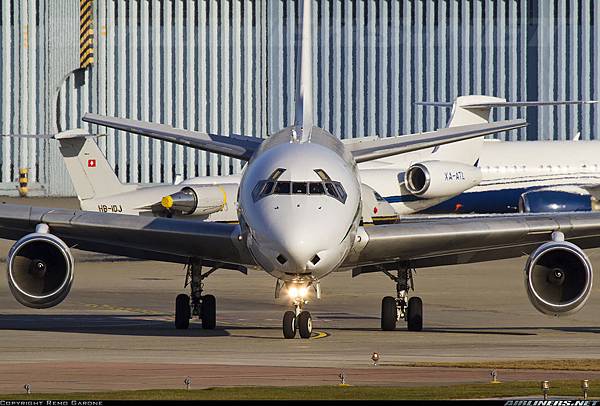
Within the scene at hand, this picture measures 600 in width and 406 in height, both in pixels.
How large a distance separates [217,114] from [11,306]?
49227mm

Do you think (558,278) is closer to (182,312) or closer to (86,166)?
(182,312)

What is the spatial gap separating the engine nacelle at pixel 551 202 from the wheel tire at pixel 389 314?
1111 inches

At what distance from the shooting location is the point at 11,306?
1195 inches

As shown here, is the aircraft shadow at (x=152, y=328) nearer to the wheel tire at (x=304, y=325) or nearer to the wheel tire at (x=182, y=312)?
the wheel tire at (x=182, y=312)

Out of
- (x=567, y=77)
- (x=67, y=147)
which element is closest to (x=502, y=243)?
(x=67, y=147)

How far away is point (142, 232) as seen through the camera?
23234 millimetres

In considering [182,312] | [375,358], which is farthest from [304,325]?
[375,358]

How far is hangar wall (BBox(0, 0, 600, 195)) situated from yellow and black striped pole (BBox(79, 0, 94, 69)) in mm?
306

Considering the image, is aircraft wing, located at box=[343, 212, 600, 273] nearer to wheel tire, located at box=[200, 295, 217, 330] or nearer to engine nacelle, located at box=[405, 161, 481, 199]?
wheel tire, located at box=[200, 295, 217, 330]

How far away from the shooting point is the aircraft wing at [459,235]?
2297 centimetres

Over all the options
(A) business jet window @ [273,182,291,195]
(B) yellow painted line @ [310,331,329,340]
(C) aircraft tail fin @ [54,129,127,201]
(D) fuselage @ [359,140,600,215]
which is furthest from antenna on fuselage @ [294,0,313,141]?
(D) fuselage @ [359,140,600,215]

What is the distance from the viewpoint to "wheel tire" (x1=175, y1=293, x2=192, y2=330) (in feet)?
81.5

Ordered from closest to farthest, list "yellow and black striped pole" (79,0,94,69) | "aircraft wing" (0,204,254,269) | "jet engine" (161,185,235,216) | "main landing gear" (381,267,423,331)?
"aircraft wing" (0,204,254,269)
"main landing gear" (381,267,423,331)
"jet engine" (161,185,235,216)
"yellow and black striped pole" (79,0,94,69)

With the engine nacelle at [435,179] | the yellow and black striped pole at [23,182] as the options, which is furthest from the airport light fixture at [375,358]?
the yellow and black striped pole at [23,182]
